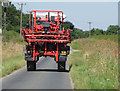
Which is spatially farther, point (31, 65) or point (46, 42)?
point (31, 65)

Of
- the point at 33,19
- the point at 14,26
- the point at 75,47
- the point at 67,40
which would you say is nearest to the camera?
the point at 67,40

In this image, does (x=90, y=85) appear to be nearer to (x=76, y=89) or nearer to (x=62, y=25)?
(x=76, y=89)

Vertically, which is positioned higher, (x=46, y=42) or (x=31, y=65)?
(x=46, y=42)

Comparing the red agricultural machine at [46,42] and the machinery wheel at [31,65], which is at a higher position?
the red agricultural machine at [46,42]

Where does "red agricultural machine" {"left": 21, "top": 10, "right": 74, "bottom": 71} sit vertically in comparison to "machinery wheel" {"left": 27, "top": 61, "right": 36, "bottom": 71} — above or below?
above

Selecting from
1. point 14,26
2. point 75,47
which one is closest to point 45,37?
point 75,47

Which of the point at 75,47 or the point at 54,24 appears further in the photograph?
the point at 75,47

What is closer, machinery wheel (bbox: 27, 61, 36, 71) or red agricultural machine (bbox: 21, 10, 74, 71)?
red agricultural machine (bbox: 21, 10, 74, 71)

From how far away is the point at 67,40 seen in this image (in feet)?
70.4

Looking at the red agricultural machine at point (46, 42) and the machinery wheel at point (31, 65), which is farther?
the machinery wheel at point (31, 65)

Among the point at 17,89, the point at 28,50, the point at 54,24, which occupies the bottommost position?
the point at 17,89

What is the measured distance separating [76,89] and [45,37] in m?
8.45

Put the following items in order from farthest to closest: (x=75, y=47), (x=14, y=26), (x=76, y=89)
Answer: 1. (x=14, y=26)
2. (x=75, y=47)
3. (x=76, y=89)

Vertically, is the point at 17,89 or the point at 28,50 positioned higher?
the point at 28,50
